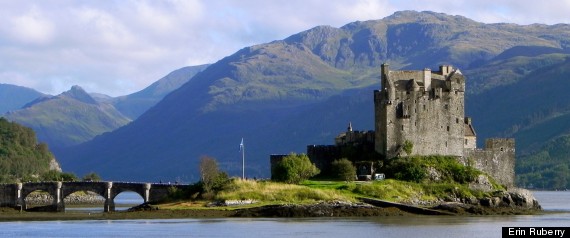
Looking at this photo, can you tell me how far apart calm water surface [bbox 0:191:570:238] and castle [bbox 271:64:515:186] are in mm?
16390

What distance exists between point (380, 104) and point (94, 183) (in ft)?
112

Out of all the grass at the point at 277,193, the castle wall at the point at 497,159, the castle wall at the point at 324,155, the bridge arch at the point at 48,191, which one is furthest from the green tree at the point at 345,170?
the bridge arch at the point at 48,191

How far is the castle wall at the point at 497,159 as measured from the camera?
12738 cm

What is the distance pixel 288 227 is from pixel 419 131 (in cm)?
3166

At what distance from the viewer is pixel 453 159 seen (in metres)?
125

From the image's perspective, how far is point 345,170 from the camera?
120438 mm

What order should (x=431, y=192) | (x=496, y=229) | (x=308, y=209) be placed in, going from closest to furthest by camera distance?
(x=496, y=229), (x=308, y=209), (x=431, y=192)

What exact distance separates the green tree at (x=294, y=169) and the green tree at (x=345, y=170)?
218 centimetres

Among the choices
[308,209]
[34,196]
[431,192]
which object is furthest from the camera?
[34,196]

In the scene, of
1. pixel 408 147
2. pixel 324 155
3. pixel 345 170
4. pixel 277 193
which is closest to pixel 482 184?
pixel 408 147

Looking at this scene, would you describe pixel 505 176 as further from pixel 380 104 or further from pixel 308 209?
pixel 308 209

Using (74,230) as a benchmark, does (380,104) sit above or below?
above

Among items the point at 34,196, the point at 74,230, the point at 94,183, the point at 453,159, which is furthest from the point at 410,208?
the point at 34,196

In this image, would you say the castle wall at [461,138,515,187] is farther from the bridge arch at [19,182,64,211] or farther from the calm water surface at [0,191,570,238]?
the bridge arch at [19,182,64,211]
